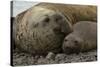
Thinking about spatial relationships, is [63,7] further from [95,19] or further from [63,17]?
[95,19]

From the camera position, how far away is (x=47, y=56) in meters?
2.45

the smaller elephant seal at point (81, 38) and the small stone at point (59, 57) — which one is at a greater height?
the smaller elephant seal at point (81, 38)

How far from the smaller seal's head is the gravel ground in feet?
0.23

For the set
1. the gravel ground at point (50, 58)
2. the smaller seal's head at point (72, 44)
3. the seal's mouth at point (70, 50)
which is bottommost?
the gravel ground at point (50, 58)

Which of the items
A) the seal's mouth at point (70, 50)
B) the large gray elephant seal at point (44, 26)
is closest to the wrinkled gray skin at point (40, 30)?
the large gray elephant seal at point (44, 26)

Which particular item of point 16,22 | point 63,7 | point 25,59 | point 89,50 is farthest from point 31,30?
point 89,50

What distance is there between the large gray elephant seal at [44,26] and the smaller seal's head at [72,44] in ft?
0.20

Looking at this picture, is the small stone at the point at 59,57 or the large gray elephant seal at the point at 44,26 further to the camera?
the small stone at the point at 59,57

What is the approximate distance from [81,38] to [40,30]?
607 millimetres

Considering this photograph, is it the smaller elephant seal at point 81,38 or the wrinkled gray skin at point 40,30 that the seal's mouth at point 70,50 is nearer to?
the smaller elephant seal at point 81,38

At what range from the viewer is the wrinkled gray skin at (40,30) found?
7.75ft

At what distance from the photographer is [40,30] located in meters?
2.43

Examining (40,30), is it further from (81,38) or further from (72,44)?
(81,38)

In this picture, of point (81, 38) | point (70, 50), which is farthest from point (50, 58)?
point (81, 38)
